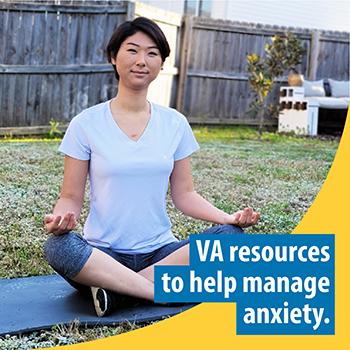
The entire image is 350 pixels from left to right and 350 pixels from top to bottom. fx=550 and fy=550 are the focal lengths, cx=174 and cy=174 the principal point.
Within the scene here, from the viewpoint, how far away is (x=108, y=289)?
2.24 metres

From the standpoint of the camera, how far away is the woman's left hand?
7.30 feet

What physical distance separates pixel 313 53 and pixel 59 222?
31.7 feet

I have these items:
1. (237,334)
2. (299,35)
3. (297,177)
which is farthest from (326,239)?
(299,35)

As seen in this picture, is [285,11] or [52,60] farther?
[285,11]

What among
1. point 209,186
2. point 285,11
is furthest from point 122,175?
point 285,11

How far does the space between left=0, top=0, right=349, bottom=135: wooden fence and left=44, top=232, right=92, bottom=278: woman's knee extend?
18.5 ft

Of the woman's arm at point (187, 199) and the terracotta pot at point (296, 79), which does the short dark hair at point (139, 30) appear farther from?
the terracotta pot at point (296, 79)

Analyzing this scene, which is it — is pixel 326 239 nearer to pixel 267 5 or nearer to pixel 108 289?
pixel 108 289

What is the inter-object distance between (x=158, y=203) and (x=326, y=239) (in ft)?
2.62

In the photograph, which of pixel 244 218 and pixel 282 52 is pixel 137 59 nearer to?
pixel 244 218

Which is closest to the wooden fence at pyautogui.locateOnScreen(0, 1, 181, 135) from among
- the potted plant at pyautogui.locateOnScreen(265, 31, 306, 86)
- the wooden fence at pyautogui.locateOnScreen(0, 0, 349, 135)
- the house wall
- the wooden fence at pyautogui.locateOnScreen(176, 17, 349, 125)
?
the wooden fence at pyautogui.locateOnScreen(0, 0, 349, 135)

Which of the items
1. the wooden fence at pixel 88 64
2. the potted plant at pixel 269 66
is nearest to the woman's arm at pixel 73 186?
the wooden fence at pixel 88 64

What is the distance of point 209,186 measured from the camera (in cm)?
481

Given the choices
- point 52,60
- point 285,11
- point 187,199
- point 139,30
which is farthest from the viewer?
point 285,11
